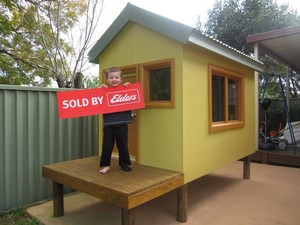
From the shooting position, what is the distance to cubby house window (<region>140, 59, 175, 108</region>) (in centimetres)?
337

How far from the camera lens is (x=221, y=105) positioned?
4.27 m

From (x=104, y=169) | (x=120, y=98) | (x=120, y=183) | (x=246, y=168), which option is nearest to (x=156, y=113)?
(x=120, y=98)

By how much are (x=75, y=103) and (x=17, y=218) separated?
5.82 ft

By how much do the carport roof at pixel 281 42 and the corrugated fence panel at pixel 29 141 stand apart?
4.91m

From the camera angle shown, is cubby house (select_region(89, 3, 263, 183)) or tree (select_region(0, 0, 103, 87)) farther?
tree (select_region(0, 0, 103, 87))

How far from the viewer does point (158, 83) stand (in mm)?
3602

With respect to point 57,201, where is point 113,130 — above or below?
above

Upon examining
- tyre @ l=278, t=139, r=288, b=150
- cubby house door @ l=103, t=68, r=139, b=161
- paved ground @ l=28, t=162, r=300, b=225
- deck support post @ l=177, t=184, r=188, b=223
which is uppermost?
cubby house door @ l=103, t=68, r=139, b=161

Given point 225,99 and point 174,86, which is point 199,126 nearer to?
point 174,86

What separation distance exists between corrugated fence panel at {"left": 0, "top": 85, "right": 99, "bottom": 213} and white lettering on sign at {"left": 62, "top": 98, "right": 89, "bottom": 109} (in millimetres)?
960

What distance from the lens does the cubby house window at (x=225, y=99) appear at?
396 cm

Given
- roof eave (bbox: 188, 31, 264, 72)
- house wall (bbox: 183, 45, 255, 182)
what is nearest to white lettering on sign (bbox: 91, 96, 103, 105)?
house wall (bbox: 183, 45, 255, 182)

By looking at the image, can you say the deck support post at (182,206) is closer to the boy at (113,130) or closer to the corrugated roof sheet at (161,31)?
the boy at (113,130)

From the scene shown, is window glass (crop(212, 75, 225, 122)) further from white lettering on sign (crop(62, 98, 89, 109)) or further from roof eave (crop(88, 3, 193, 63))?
white lettering on sign (crop(62, 98, 89, 109))
